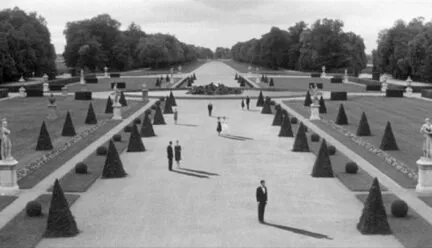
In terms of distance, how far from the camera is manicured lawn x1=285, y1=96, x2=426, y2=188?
3185 cm

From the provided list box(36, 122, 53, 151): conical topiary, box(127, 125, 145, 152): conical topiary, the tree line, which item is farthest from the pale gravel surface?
the tree line

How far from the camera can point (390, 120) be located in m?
49.3

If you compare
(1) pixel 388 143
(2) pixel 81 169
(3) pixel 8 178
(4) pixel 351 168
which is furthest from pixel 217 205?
(1) pixel 388 143

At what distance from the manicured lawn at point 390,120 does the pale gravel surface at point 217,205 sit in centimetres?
339

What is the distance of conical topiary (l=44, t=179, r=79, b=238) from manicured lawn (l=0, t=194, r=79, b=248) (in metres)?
0.40

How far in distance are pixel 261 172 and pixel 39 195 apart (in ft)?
32.7

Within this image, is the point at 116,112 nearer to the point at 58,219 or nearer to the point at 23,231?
the point at 23,231

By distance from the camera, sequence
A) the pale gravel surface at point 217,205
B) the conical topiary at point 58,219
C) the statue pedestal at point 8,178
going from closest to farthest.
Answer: the pale gravel surface at point 217,205, the conical topiary at point 58,219, the statue pedestal at point 8,178

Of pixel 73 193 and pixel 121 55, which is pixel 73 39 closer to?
pixel 121 55

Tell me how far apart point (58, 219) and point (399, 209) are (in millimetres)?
10806

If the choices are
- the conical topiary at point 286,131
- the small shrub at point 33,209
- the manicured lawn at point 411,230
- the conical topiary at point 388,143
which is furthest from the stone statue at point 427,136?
the conical topiary at point 286,131

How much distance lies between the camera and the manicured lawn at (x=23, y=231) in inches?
743

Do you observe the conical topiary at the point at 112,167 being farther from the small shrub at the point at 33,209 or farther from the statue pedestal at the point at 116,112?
the statue pedestal at the point at 116,112

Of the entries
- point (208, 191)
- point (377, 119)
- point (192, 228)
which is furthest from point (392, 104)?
point (192, 228)
